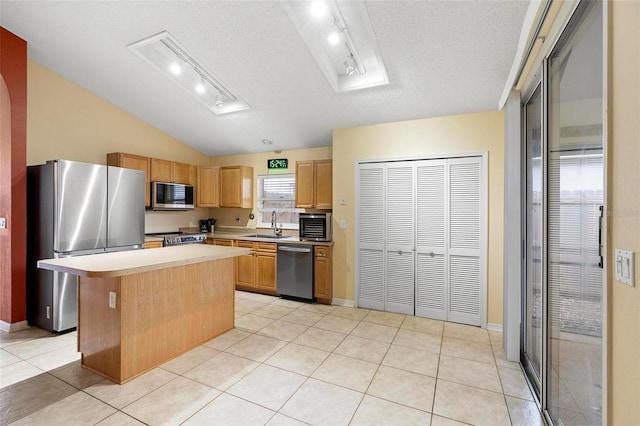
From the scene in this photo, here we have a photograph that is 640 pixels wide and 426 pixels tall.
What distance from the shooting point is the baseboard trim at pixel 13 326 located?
324cm

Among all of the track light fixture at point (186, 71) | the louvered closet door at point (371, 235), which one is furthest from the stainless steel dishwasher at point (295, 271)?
the track light fixture at point (186, 71)

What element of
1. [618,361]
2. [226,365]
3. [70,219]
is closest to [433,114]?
[618,361]

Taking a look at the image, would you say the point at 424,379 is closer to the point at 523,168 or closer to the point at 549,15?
the point at 523,168

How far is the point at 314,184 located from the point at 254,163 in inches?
63.2

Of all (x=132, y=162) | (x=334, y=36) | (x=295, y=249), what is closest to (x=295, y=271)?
(x=295, y=249)

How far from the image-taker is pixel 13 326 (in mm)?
3252

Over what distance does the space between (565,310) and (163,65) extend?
4.53 metres

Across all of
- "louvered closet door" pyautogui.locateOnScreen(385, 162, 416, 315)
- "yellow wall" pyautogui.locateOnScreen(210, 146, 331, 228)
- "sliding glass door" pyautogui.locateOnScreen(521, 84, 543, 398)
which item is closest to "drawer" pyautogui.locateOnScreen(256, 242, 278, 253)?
"yellow wall" pyautogui.locateOnScreen(210, 146, 331, 228)

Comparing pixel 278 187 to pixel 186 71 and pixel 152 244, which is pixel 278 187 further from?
pixel 186 71

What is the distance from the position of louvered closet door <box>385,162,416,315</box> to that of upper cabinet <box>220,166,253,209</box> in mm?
2802

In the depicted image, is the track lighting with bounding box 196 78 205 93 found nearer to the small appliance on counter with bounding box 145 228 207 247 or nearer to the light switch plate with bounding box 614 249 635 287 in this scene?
the small appliance on counter with bounding box 145 228 207 247

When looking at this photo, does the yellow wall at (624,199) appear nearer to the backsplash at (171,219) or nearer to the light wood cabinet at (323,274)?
the light wood cabinet at (323,274)

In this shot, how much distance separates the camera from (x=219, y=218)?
611cm

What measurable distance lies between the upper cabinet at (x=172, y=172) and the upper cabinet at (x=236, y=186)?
0.55m
